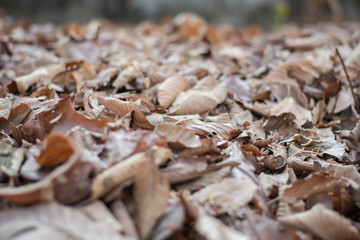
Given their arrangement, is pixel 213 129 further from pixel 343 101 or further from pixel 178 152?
pixel 343 101

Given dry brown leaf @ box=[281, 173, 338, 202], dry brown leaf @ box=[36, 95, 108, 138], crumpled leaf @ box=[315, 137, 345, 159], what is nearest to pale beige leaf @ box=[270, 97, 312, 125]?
crumpled leaf @ box=[315, 137, 345, 159]

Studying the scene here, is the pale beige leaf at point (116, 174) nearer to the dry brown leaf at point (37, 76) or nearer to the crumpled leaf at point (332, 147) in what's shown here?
the crumpled leaf at point (332, 147)

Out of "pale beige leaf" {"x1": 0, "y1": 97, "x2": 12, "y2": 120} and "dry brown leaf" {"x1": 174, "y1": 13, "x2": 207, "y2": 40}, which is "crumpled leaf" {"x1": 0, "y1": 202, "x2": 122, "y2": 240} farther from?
"dry brown leaf" {"x1": 174, "y1": 13, "x2": 207, "y2": 40}

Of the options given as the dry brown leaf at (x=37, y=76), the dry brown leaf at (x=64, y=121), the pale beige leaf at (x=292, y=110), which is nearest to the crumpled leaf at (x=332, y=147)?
the pale beige leaf at (x=292, y=110)

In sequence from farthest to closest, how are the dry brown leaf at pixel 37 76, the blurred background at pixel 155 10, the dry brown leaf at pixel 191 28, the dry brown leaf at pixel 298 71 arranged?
the blurred background at pixel 155 10 → the dry brown leaf at pixel 191 28 → the dry brown leaf at pixel 298 71 → the dry brown leaf at pixel 37 76

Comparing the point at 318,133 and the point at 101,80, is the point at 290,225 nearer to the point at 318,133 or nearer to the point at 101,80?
the point at 318,133

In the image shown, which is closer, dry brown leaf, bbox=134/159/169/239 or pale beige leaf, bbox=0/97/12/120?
dry brown leaf, bbox=134/159/169/239

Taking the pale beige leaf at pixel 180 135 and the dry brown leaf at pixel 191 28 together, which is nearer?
the pale beige leaf at pixel 180 135
